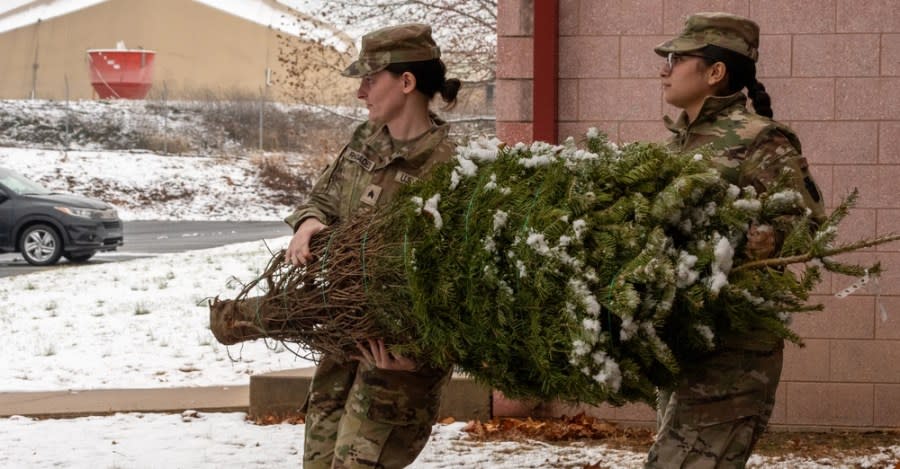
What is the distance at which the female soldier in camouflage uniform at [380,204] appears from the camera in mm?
4215

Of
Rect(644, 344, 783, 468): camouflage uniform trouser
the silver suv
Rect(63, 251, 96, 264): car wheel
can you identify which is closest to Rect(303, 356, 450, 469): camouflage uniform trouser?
Rect(644, 344, 783, 468): camouflage uniform trouser

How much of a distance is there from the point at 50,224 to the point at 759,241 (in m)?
18.1

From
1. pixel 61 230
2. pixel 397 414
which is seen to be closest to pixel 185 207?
pixel 61 230

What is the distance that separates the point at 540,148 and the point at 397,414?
1.01 m

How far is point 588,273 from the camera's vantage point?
10.9 feet

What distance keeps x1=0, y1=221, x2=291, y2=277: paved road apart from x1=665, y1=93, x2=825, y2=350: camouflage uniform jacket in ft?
54.0

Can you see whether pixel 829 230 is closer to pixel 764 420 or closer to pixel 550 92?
pixel 764 420

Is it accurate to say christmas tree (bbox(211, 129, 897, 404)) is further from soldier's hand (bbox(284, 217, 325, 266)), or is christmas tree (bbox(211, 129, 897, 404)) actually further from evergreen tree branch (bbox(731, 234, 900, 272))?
soldier's hand (bbox(284, 217, 325, 266))

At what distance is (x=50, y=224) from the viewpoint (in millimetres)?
20312

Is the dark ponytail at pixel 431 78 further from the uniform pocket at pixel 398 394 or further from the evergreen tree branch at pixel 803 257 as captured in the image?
the evergreen tree branch at pixel 803 257

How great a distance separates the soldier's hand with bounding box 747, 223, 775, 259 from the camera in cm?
342

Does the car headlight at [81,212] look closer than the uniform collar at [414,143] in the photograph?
No

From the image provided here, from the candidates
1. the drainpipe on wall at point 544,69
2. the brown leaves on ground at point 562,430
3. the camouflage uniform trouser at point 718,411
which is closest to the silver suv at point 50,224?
the brown leaves on ground at point 562,430

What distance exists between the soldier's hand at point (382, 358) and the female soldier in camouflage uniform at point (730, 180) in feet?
2.43
